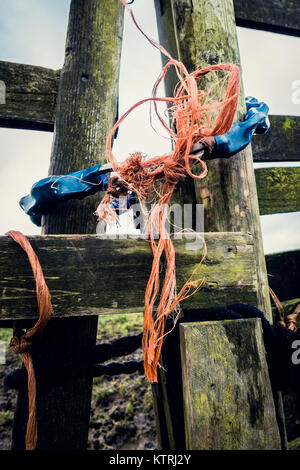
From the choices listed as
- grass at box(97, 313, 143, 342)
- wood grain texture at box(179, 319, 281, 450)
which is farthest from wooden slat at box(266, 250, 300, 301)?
grass at box(97, 313, 143, 342)

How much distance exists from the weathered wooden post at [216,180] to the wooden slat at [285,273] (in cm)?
76

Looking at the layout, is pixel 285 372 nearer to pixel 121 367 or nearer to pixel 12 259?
pixel 121 367

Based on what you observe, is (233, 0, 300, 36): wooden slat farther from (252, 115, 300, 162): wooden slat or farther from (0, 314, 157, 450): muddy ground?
(0, 314, 157, 450): muddy ground

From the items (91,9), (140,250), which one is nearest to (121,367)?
(140,250)

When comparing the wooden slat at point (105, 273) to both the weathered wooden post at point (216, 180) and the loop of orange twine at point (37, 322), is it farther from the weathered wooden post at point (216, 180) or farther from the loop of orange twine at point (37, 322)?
the weathered wooden post at point (216, 180)

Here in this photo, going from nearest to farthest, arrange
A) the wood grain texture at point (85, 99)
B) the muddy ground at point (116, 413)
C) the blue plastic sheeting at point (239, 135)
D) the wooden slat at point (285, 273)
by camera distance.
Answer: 1. the blue plastic sheeting at point (239, 135)
2. the wood grain texture at point (85, 99)
3. the wooden slat at point (285, 273)
4. the muddy ground at point (116, 413)

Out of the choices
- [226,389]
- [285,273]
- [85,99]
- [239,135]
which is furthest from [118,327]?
[239,135]

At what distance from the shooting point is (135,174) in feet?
3.06

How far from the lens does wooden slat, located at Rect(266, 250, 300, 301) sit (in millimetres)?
1911

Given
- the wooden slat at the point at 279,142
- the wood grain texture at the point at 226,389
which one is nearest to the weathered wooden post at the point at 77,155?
the wood grain texture at the point at 226,389

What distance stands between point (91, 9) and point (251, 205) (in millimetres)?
1417

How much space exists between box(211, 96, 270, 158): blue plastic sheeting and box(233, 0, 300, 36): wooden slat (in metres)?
1.13

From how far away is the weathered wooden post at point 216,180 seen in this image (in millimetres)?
1134

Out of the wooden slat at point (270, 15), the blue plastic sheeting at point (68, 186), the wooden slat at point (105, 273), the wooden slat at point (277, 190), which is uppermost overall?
the wooden slat at point (270, 15)
